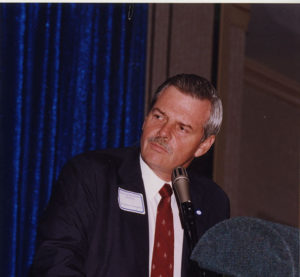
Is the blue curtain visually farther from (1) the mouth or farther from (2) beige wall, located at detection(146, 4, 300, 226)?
(1) the mouth

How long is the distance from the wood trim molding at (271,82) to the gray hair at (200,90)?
2.76 meters

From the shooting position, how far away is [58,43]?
8.89ft

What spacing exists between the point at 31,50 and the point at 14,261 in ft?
3.62

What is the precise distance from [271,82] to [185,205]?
421cm

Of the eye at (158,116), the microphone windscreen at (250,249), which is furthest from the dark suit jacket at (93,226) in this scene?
the microphone windscreen at (250,249)

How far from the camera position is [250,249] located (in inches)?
34.3

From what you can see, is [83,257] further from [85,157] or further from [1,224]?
[1,224]

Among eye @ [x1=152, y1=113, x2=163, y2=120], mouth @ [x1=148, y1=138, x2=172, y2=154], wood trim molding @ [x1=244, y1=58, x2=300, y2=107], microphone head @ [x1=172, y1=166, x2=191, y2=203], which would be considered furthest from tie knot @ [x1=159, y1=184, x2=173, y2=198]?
wood trim molding @ [x1=244, y1=58, x2=300, y2=107]

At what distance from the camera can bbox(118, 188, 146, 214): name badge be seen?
6.03 ft

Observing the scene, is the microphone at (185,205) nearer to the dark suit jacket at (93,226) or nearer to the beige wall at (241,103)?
the dark suit jacket at (93,226)

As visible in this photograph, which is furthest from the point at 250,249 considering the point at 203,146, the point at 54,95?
the point at 54,95

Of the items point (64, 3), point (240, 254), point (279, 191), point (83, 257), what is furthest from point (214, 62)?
point (240, 254)

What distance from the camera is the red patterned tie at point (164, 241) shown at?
5.73ft

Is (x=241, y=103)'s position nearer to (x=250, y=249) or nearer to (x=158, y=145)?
(x=158, y=145)
